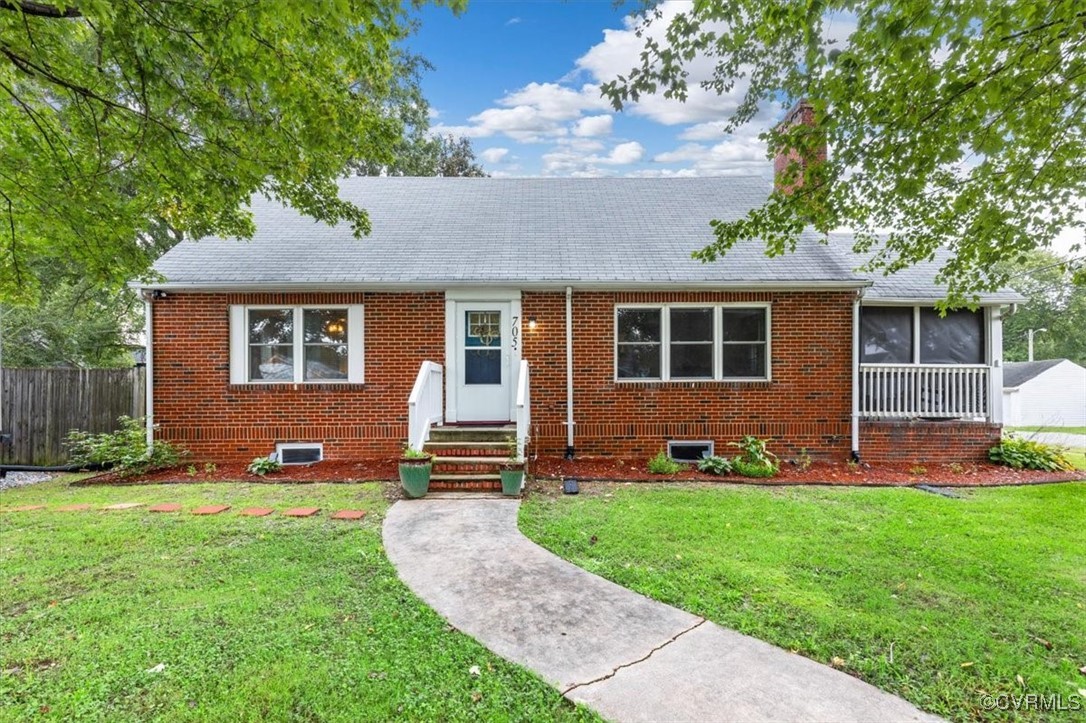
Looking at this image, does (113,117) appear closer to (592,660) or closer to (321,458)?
(321,458)

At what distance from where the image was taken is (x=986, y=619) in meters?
3.27

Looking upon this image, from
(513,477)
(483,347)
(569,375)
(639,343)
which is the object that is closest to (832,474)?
(639,343)

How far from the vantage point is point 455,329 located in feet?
28.5

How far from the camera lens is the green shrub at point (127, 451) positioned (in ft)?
26.3

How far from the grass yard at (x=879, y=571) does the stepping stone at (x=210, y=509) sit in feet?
12.0

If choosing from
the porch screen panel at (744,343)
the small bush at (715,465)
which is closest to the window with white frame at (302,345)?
the small bush at (715,465)

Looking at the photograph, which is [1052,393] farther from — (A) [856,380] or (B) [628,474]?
(B) [628,474]

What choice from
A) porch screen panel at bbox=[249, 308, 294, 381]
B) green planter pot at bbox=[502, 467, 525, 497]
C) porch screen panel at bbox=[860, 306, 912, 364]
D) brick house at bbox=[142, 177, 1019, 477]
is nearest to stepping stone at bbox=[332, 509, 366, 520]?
green planter pot at bbox=[502, 467, 525, 497]

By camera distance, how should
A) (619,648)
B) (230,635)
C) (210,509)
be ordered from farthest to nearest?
(210,509) < (230,635) < (619,648)

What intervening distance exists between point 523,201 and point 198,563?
9331 millimetres

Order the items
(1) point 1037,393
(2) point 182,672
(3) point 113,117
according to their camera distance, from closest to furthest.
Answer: (2) point 182,672 < (3) point 113,117 < (1) point 1037,393

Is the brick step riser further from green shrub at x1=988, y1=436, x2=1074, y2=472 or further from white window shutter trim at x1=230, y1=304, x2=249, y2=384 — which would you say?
green shrub at x1=988, y1=436, x2=1074, y2=472

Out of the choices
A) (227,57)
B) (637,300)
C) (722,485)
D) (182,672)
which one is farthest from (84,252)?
(722,485)

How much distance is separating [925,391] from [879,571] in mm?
6430
